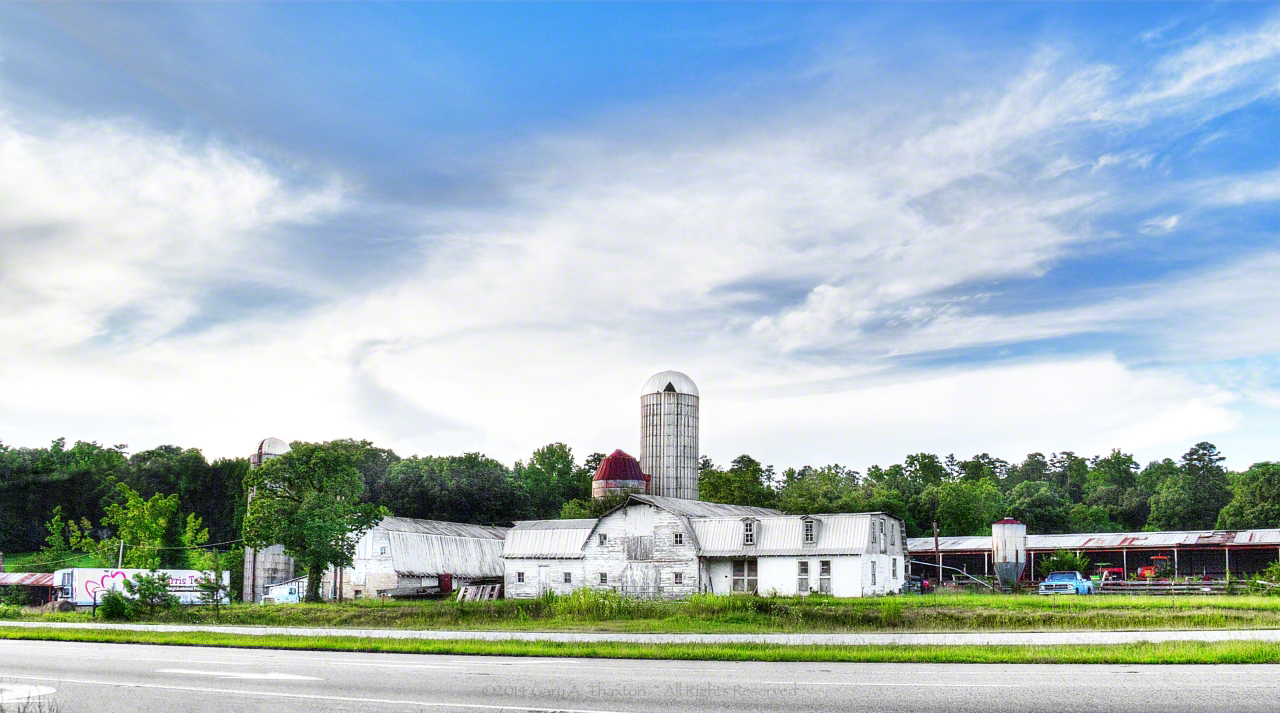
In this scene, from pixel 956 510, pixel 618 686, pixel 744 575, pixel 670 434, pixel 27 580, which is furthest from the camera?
pixel 956 510

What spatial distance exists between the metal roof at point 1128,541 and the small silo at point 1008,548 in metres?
3.45

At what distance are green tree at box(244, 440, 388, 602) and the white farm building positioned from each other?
13615 millimetres

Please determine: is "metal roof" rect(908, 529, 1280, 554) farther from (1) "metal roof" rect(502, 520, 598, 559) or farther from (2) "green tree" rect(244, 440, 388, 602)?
(2) "green tree" rect(244, 440, 388, 602)

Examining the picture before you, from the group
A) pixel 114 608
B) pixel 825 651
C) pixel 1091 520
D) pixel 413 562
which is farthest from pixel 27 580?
pixel 1091 520

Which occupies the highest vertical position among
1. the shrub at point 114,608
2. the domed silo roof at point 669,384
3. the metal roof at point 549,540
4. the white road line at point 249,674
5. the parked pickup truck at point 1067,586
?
the domed silo roof at point 669,384

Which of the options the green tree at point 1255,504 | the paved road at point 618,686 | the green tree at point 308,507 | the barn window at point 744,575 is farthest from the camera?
the green tree at point 1255,504

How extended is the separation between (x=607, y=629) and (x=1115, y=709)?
18.4 m

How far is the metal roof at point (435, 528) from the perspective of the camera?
2296 inches

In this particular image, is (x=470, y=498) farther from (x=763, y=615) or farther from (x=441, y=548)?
(x=763, y=615)

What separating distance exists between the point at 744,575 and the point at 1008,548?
1720 cm

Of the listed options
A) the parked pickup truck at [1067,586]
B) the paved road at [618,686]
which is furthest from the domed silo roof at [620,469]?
the paved road at [618,686]

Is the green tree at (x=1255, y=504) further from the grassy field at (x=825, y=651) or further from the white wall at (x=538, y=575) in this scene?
the grassy field at (x=825, y=651)

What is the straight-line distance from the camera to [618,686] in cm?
1490

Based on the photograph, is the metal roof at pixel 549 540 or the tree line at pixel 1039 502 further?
the tree line at pixel 1039 502
